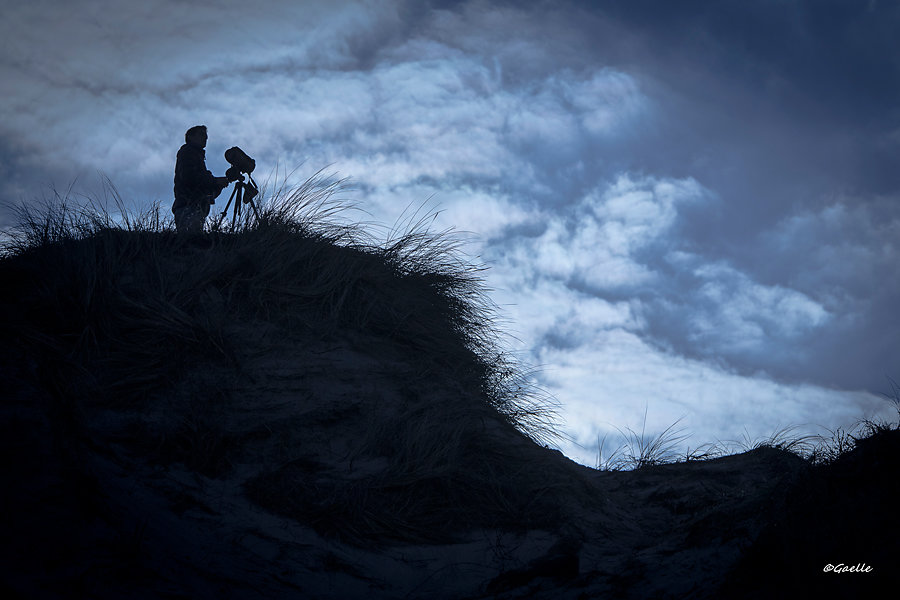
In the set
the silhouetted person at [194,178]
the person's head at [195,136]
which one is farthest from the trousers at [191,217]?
the person's head at [195,136]

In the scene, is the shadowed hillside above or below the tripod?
below

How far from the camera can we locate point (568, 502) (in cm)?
459

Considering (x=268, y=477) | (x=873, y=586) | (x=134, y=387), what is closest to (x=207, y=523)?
(x=268, y=477)

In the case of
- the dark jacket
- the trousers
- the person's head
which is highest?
the person's head

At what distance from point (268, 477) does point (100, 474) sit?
1058 mm

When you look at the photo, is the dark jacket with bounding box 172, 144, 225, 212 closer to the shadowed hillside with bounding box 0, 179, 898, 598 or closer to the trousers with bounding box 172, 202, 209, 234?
the trousers with bounding box 172, 202, 209, 234

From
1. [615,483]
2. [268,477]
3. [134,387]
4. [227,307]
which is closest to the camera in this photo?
[268,477]

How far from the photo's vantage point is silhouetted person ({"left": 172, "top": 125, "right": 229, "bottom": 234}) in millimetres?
7273

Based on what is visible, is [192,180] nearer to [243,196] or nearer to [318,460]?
[243,196]

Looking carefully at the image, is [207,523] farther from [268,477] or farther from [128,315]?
[128,315]

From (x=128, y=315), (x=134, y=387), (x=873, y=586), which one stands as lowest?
(x=873, y=586)

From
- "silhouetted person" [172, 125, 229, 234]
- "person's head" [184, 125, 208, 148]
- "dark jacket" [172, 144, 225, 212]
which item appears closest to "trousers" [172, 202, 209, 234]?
"silhouetted person" [172, 125, 229, 234]

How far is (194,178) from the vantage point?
741cm

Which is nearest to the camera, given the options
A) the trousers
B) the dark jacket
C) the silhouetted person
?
the trousers
